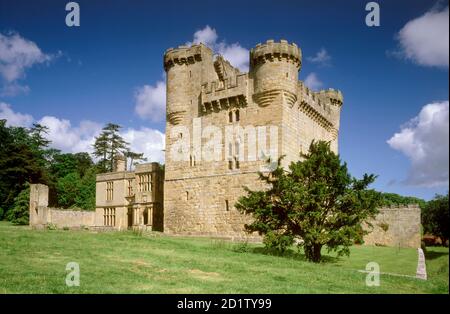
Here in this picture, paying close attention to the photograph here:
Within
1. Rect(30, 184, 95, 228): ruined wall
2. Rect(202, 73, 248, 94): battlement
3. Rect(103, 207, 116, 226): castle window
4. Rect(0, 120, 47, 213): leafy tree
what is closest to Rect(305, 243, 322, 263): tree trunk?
Rect(202, 73, 248, 94): battlement

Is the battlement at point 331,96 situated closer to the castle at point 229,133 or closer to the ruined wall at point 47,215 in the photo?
the castle at point 229,133

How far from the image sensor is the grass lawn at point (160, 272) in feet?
31.9

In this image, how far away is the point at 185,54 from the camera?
31.4 metres

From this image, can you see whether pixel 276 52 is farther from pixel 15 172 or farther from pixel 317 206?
pixel 15 172

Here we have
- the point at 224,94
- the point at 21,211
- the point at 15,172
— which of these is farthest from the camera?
the point at 15,172

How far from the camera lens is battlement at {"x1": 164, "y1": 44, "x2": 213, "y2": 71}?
31.0 m

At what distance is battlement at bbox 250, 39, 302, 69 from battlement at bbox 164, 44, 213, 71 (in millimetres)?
5079

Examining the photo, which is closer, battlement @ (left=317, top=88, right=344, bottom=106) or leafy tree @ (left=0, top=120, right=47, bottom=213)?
battlement @ (left=317, top=88, right=344, bottom=106)

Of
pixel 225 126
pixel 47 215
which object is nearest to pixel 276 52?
pixel 225 126

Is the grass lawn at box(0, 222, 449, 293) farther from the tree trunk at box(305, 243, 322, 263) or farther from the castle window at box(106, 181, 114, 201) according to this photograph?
the castle window at box(106, 181, 114, 201)

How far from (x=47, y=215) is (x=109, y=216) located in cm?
750

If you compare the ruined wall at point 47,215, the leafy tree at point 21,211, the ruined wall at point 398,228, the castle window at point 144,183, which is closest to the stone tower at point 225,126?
the castle window at point 144,183
